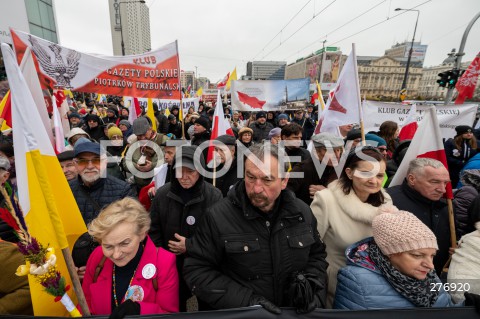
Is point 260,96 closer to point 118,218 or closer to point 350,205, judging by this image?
point 350,205

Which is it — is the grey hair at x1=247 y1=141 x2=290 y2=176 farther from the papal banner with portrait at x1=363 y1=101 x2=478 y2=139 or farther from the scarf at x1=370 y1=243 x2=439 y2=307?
the papal banner with portrait at x1=363 y1=101 x2=478 y2=139

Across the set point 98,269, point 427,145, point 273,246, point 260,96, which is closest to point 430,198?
point 427,145

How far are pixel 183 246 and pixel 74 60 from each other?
4.12 m

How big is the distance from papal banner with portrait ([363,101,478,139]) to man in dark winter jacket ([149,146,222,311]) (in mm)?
5707

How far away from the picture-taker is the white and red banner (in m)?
4.33

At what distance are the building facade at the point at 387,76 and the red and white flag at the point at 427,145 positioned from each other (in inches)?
3538

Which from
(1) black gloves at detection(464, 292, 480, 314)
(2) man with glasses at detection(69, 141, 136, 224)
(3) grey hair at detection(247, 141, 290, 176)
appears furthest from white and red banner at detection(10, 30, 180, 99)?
(1) black gloves at detection(464, 292, 480, 314)

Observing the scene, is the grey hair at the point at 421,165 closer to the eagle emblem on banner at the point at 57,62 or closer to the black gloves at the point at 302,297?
the black gloves at the point at 302,297

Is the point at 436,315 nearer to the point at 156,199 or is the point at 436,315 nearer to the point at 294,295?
the point at 294,295

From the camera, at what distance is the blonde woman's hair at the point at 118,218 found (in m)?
1.48

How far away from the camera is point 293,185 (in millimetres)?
2889

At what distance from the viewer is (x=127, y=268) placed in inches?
61.7

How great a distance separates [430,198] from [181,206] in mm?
2086

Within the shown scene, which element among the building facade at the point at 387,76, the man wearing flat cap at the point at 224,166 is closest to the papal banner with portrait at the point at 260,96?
the man wearing flat cap at the point at 224,166
